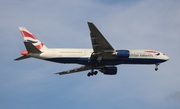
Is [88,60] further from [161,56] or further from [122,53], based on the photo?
[161,56]

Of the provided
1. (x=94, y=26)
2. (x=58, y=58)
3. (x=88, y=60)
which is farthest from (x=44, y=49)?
(x=94, y=26)

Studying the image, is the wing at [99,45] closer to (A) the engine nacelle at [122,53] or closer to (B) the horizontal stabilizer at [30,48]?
(A) the engine nacelle at [122,53]

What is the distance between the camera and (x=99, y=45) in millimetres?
69875

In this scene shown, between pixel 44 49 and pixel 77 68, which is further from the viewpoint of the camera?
pixel 77 68

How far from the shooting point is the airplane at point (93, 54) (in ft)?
229

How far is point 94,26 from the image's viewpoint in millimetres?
65500

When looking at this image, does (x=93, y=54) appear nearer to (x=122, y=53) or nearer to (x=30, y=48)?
(x=122, y=53)

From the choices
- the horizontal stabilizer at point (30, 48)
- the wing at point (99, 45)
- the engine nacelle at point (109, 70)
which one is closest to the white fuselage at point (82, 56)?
the horizontal stabilizer at point (30, 48)

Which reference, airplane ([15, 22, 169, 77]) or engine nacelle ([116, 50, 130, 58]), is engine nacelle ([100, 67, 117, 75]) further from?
engine nacelle ([116, 50, 130, 58])

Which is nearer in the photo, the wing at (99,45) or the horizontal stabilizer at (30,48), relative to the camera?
the wing at (99,45)

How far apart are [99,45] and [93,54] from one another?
275cm

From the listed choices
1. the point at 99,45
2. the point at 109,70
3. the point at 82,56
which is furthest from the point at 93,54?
the point at 109,70

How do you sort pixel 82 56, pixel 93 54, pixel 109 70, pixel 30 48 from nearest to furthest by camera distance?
pixel 30 48 < pixel 93 54 < pixel 82 56 < pixel 109 70

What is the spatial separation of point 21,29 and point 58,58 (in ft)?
29.3
